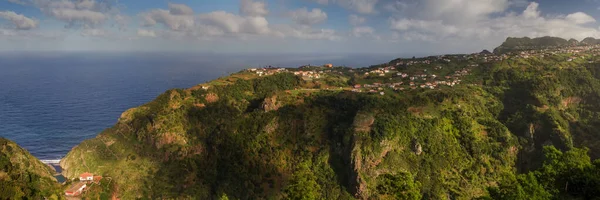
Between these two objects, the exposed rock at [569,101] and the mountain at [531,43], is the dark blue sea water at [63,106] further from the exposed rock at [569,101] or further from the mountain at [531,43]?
the mountain at [531,43]

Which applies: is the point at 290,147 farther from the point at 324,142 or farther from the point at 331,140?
the point at 331,140

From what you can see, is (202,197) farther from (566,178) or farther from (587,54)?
(587,54)

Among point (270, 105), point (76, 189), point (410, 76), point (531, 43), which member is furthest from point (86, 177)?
point (531, 43)

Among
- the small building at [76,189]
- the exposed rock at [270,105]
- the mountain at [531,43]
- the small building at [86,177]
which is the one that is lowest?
the small building at [76,189]

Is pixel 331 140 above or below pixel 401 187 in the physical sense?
below

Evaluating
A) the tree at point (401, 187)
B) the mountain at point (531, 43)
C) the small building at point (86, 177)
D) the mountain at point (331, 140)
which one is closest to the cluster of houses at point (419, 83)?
the mountain at point (331, 140)

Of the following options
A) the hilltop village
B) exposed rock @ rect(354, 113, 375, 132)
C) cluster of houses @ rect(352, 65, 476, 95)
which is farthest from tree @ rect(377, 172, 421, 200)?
the hilltop village
